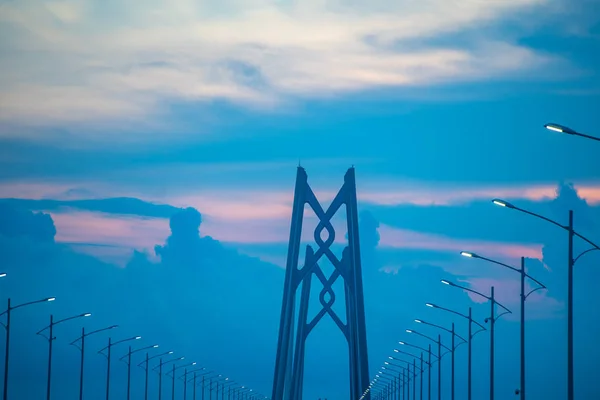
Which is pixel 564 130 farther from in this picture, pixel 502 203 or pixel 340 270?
pixel 340 270

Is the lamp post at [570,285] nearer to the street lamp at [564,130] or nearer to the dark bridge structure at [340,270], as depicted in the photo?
the street lamp at [564,130]

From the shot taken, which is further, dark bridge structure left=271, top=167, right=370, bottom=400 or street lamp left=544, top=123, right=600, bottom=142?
dark bridge structure left=271, top=167, right=370, bottom=400

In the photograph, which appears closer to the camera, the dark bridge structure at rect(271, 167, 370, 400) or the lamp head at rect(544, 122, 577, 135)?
the lamp head at rect(544, 122, 577, 135)

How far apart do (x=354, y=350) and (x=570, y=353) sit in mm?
66455

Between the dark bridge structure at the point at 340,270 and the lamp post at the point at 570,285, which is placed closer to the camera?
the lamp post at the point at 570,285

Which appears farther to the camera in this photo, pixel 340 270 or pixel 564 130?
pixel 340 270

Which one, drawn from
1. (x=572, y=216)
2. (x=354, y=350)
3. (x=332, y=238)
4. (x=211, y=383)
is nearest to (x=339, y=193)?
(x=332, y=238)

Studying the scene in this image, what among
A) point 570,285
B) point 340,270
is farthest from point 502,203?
point 340,270

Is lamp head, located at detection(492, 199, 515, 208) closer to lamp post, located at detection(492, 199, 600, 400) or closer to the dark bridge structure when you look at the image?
lamp post, located at detection(492, 199, 600, 400)

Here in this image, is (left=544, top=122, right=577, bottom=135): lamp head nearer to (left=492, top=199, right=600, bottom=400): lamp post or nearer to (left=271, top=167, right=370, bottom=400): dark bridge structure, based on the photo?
(left=492, top=199, right=600, bottom=400): lamp post

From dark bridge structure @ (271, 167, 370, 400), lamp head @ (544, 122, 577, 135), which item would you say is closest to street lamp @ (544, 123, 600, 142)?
lamp head @ (544, 122, 577, 135)

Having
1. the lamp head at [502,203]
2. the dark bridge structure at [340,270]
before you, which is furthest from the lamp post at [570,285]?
the dark bridge structure at [340,270]

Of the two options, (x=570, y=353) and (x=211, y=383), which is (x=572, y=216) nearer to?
(x=570, y=353)

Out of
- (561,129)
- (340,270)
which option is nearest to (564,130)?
(561,129)
